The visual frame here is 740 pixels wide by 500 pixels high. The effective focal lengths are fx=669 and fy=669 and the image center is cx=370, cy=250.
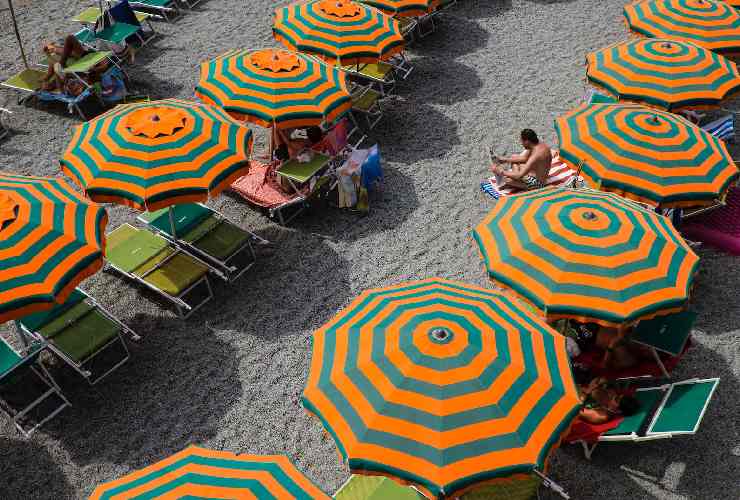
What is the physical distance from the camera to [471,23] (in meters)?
15.7

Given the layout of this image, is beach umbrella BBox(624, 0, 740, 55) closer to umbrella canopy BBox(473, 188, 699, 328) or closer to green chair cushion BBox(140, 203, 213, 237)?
umbrella canopy BBox(473, 188, 699, 328)

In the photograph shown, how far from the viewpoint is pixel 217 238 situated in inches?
368

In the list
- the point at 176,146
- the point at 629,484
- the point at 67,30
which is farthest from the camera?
the point at 67,30

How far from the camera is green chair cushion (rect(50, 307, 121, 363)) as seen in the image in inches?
301

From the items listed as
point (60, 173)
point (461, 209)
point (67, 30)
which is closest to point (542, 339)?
point (461, 209)

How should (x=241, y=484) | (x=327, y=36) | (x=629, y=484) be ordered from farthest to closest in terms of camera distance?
(x=327, y=36)
(x=629, y=484)
(x=241, y=484)

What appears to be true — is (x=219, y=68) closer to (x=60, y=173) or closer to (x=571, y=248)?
(x=60, y=173)

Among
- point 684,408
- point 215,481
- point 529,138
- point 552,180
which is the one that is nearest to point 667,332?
point 684,408

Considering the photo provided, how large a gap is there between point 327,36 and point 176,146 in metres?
4.41

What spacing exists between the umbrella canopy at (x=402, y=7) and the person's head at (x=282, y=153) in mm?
4338

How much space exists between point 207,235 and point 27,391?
2.98 meters

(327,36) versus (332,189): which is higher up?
(327,36)

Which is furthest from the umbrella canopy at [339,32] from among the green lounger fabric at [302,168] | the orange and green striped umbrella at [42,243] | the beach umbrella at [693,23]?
the orange and green striped umbrella at [42,243]

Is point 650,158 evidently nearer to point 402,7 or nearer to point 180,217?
point 180,217
